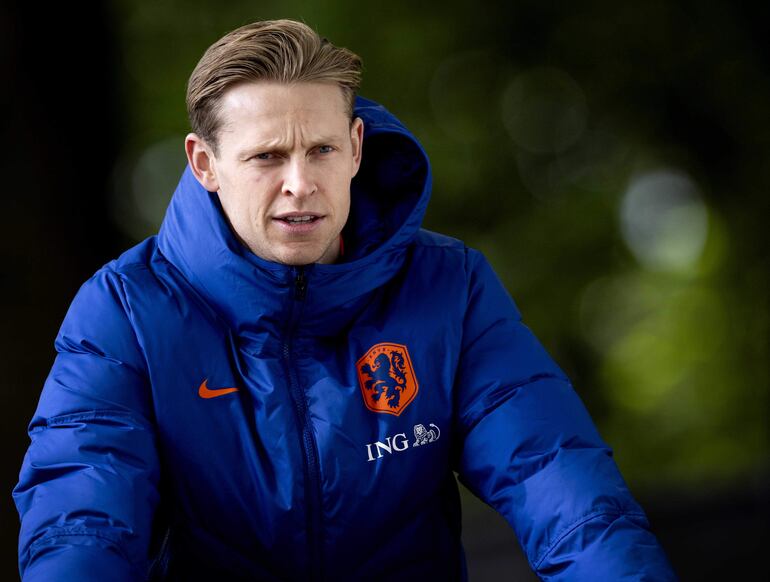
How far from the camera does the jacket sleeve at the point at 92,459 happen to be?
1587 mm

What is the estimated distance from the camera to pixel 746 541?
3311 mm

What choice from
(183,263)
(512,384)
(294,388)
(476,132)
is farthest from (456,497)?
(476,132)

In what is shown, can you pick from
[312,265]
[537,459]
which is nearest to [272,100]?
[312,265]

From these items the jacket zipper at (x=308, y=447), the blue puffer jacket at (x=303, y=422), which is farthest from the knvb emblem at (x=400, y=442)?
the jacket zipper at (x=308, y=447)

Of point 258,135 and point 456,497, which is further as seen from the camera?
point 456,497

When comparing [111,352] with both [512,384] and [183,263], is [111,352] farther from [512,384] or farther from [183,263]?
[512,384]

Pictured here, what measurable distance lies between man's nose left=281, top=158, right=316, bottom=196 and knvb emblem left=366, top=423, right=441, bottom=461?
1.58 feet

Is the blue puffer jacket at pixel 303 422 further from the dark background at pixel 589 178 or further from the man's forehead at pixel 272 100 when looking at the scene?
the dark background at pixel 589 178

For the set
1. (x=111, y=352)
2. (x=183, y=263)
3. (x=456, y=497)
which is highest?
(x=183, y=263)

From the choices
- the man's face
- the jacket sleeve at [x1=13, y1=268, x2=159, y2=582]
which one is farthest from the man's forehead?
the jacket sleeve at [x1=13, y1=268, x2=159, y2=582]

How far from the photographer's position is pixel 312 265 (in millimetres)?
1827

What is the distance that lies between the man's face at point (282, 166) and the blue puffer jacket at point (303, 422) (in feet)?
0.15

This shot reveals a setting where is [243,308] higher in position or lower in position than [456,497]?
higher

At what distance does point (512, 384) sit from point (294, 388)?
0.42 m
